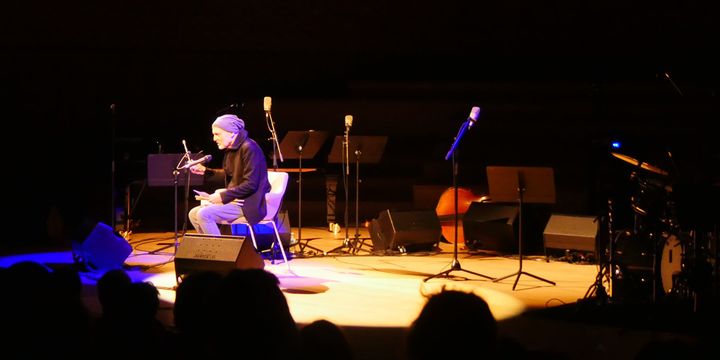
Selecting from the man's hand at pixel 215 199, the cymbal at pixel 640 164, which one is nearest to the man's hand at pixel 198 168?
the man's hand at pixel 215 199

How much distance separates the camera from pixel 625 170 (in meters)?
6.02

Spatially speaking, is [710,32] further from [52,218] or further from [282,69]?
[52,218]

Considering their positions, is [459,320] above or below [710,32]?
below

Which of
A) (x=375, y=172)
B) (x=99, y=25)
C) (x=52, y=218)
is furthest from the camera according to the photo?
(x=375, y=172)

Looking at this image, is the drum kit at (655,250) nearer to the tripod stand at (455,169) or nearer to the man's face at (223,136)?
the tripod stand at (455,169)

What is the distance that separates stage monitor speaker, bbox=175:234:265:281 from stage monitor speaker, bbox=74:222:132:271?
109 centimetres

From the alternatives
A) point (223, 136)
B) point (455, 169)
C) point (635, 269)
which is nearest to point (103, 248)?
point (223, 136)

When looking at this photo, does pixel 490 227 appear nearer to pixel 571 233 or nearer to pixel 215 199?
pixel 571 233

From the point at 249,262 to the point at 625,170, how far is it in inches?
107

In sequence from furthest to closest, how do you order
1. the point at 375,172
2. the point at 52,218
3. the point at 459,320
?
the point at 375,172
the point at 52,218
the point at 459,320

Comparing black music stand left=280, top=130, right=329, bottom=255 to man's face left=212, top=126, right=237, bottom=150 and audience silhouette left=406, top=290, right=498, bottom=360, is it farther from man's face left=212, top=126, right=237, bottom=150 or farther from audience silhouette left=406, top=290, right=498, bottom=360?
audience silhouette left=406, top=290, right=498, bottom=360

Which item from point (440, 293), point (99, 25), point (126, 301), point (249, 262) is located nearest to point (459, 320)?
point (440, 293)

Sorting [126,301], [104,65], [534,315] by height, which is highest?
[104,65]

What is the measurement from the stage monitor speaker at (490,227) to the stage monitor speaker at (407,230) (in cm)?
33
